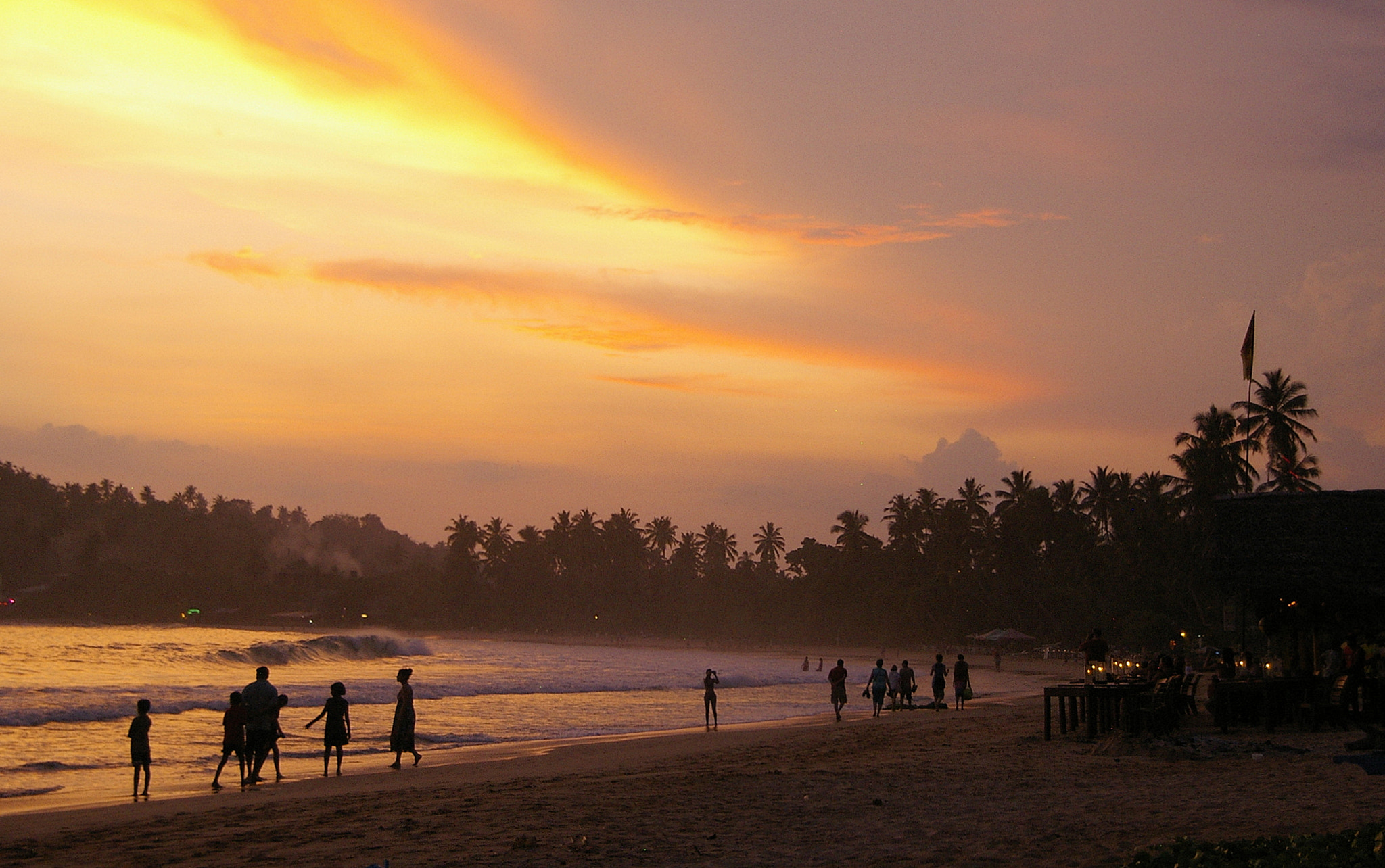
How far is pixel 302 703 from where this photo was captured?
32.7 meters

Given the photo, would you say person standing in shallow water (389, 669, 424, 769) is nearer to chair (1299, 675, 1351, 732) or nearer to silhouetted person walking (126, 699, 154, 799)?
silhouetted person walking (126, 699, 154, 799)

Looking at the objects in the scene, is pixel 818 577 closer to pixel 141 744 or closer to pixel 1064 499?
pixel 1064 499

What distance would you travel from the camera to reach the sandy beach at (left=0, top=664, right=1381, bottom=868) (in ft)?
28.3

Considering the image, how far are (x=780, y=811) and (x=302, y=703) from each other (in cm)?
2606

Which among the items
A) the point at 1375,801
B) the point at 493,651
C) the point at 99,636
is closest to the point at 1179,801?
the point at 1375,801

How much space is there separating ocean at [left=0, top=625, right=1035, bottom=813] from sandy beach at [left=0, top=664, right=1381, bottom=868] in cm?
329

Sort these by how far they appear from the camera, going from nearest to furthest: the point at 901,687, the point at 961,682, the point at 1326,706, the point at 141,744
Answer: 1. the point at 141,744
2. the point at 1326,706
3. the point at 961,682
4. the point at 901,687

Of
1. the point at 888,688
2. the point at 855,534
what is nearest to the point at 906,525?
the point at 855,534

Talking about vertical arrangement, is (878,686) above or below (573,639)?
above

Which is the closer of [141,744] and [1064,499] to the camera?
[141,744]

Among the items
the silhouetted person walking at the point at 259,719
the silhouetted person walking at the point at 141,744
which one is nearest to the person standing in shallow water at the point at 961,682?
the silhouetted person walking at the point at 259,719

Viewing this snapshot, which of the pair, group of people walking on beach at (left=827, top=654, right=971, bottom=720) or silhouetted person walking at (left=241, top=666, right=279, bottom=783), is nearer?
silhouetted person walking at (left=241, top=666, right=279, bottom=783)

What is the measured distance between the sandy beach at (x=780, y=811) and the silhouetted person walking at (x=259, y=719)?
0.46 m

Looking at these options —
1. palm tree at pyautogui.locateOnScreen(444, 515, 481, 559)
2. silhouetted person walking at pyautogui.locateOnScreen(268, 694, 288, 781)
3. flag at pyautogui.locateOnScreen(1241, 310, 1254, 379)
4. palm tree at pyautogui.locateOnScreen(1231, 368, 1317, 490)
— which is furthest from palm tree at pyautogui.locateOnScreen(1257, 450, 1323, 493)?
palm tree at pyautogui.locateOnScreen(444, 515, 481, 559)
